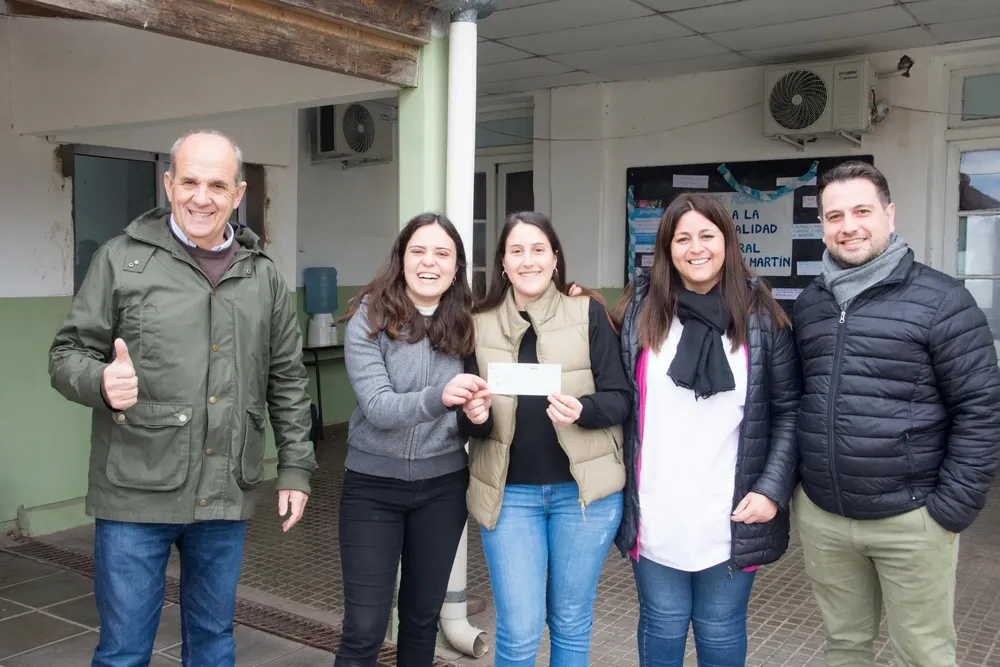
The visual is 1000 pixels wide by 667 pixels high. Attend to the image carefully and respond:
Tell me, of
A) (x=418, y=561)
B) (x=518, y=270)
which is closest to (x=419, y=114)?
(x=518, y=270)

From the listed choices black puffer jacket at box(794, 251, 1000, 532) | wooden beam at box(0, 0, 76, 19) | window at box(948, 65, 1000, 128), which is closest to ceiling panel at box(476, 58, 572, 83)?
window at box(948, 65, 1000, 128)

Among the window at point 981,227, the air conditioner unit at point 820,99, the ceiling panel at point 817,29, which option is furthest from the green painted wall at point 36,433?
the window at point 981,227

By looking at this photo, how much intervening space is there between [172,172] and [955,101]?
6.56m

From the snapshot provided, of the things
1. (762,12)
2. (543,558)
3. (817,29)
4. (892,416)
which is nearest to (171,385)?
(543,558)

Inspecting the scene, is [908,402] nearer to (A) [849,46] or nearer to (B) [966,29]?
(B) [966,29]

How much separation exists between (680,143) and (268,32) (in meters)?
5.72

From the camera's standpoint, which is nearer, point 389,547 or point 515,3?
point 389,547

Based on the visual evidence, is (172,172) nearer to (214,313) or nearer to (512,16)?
(214,313)

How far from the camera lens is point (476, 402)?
2.55 meters

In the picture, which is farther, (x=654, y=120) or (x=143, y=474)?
(x=654, y=120)

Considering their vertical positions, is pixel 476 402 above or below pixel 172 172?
below

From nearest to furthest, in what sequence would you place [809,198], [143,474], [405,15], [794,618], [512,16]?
[143,474], [405,15], [794,618], [512,16], [809,198]

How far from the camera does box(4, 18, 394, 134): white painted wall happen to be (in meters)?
4.18

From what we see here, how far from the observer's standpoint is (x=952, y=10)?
6094mm
